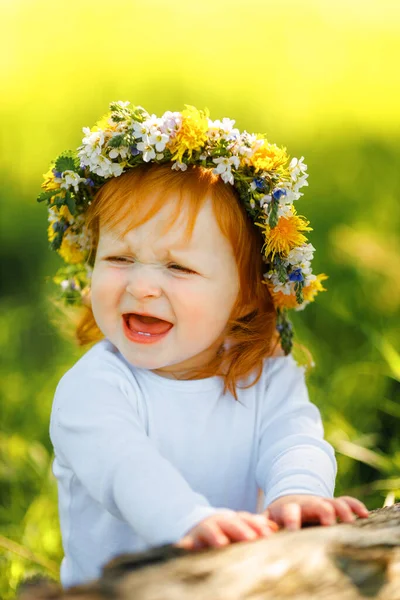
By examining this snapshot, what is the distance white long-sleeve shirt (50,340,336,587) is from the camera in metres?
2.26

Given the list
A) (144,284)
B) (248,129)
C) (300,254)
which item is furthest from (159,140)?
(248,129)

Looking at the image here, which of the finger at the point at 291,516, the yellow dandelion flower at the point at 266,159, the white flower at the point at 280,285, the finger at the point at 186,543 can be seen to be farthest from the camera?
the white flower at the point at 280,285

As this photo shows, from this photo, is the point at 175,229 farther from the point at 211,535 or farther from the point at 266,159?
the point at 211,535

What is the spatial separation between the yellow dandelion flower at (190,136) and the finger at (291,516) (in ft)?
3.04

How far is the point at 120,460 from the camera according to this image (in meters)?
2.15

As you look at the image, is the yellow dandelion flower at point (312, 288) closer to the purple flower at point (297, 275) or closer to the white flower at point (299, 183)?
the purple flower at point (297, 275)

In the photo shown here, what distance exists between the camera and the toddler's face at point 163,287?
238cm

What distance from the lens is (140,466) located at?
6.93 ft

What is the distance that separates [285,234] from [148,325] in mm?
441

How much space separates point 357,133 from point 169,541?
5169mm

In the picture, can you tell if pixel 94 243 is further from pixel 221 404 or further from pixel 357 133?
pixel 357 133

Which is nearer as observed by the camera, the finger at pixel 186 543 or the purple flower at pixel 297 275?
the finger at pixel 186 543

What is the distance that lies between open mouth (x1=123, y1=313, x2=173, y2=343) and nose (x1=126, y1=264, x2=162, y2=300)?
9cm

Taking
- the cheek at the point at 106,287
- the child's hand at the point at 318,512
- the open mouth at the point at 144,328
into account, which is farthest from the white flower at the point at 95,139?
the child's hand at the point at 318,512
